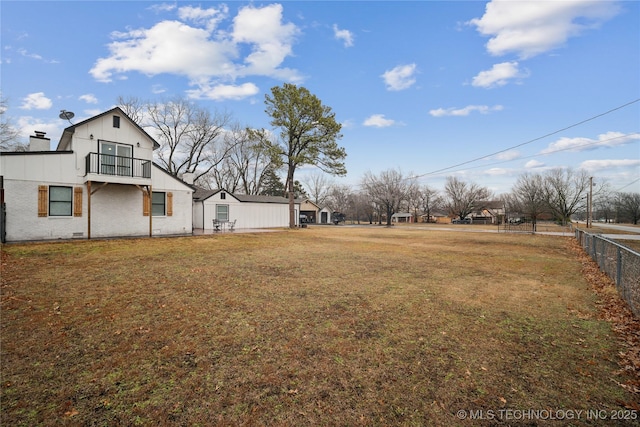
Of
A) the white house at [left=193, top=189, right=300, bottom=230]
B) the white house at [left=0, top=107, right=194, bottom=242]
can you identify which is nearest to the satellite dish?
the white house at [left=0, top=107, right=194, bottom=242]

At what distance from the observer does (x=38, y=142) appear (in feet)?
50.6

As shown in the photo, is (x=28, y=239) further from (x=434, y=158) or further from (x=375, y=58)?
(x=434, y=158)

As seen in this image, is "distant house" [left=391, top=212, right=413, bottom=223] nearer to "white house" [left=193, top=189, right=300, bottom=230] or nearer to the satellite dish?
"white house" [left=193, top=189, right=300, bottom=230]

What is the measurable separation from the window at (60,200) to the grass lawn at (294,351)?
352 inches

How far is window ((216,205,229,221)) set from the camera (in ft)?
83.0

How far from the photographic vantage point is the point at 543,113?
24.4m

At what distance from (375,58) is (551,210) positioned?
5165cm

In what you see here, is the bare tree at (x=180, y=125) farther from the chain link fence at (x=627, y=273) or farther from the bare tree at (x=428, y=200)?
the bare tree at (x=428, y=200)

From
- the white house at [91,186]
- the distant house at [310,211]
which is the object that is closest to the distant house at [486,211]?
the distant house at [310,211]

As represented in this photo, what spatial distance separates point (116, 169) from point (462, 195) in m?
71.5

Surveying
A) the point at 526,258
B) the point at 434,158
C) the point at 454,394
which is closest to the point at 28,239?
the point at 454,394

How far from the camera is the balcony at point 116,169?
14266 mm

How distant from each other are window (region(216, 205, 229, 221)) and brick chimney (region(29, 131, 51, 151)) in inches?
469

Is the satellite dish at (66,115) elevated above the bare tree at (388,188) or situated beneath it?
elevated above
